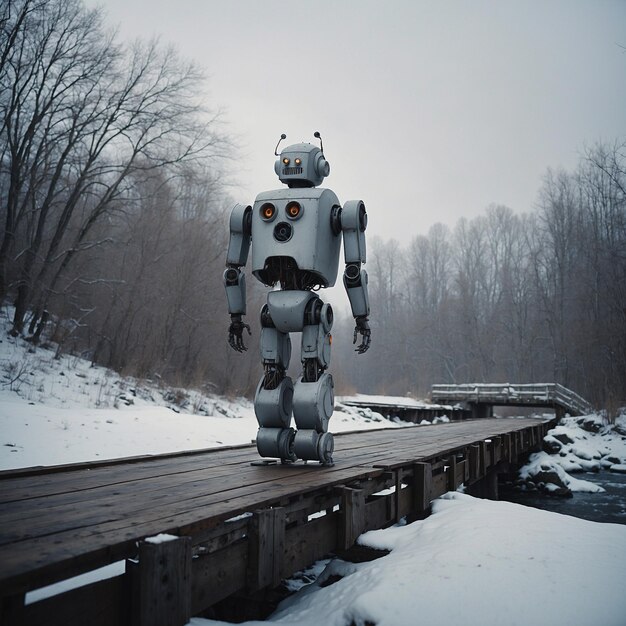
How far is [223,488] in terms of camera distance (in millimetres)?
3488

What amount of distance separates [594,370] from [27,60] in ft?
81.8

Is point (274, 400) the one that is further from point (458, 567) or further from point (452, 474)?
→ point (452, 474)

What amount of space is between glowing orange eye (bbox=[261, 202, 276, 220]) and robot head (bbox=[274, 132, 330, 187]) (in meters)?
0.49

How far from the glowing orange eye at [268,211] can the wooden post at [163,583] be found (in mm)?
3305

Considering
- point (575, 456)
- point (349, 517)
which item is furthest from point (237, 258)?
point (575, 456)

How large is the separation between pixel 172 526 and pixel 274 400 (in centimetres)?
248

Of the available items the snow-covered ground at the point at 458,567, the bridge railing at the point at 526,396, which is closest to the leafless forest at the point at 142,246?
the bridge railing at the point at 526,396

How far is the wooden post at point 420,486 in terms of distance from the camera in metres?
5.16

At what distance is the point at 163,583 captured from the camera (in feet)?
7.30

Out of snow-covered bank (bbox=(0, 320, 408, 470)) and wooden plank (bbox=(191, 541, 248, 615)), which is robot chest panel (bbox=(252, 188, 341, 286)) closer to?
wooden plank (bbox=(191, 541, 248, 615))

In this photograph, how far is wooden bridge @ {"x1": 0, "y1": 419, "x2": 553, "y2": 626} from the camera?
2018mm

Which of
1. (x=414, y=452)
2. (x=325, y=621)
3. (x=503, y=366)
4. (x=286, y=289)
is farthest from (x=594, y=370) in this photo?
(x=325, y=621)

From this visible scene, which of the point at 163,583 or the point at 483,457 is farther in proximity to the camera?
the point at 483,457

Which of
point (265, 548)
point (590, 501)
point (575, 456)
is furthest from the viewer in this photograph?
point (575, 456)
